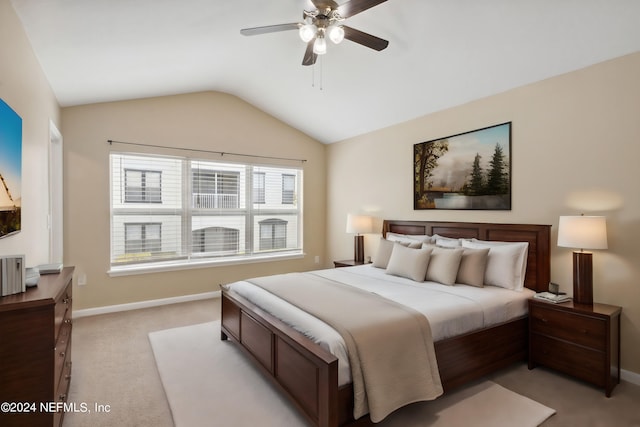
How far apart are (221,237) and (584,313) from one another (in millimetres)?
4376

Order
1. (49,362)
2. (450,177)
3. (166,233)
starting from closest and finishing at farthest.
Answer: (49,362) → (450,177) → (166,233)

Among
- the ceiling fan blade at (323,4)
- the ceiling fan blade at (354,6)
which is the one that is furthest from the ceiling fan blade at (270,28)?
→ the ceiling fan blade at (354,6)

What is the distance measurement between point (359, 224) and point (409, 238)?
0.93 metres

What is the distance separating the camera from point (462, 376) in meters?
2.38

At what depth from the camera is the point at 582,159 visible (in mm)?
2811

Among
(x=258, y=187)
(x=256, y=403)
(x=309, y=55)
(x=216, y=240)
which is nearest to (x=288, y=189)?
(x=258, y=187)

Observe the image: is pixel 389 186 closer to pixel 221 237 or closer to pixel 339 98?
pixel 339 98

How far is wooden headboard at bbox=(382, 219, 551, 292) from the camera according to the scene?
3010 mm

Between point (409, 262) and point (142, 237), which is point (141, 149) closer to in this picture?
point (142, 237)

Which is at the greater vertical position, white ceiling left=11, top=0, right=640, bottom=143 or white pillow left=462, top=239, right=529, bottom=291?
white ceiling left=11, top=0, right=640, bottom=143

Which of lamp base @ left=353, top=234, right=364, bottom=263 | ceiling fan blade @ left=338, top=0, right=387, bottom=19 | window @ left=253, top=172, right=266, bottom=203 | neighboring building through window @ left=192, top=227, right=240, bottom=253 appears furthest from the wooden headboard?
neighboring building through window @ left=192, top=227, right=240, bottom=253

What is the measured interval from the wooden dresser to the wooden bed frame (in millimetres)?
1217

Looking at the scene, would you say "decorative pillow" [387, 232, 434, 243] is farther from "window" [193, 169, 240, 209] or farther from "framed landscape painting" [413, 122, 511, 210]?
"window" [193, 169, 240, 209]

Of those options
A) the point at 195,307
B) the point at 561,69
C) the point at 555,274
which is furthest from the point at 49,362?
Answer: the point at 561,69
